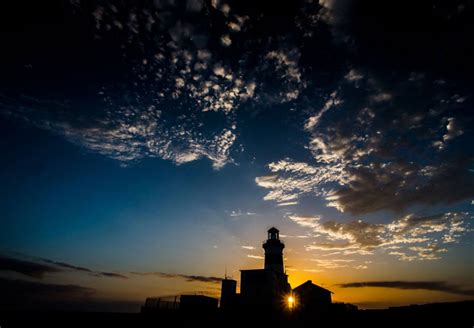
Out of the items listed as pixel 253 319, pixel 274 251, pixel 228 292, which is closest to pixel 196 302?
pixel 228 292

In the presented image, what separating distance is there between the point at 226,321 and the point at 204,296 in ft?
38.2

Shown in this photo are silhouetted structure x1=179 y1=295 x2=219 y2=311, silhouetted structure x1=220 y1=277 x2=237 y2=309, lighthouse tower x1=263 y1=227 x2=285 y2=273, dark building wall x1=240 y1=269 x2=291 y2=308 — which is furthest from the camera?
lighthouse tower x1=263 y1=227 x2=285 y2=273

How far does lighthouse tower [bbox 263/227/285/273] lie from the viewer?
4675 cm

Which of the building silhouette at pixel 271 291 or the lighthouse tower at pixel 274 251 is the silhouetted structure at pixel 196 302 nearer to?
the building silhouette at pixel 271 291

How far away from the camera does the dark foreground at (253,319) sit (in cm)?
1922

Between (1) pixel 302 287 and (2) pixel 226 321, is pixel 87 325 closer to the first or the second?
(2) pixel 226 321

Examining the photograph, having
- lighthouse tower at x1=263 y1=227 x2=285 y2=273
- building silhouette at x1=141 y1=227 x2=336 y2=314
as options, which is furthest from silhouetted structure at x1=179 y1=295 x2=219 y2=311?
lighthouse tower at x1=263 y1=227 x2=285 y2=273

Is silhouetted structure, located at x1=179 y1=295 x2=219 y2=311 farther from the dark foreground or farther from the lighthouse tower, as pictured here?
the lighthouse tower

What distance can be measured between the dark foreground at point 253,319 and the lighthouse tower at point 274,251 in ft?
34.1

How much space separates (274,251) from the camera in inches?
1900

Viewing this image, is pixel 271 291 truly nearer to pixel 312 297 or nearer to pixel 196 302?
pixel 312 297

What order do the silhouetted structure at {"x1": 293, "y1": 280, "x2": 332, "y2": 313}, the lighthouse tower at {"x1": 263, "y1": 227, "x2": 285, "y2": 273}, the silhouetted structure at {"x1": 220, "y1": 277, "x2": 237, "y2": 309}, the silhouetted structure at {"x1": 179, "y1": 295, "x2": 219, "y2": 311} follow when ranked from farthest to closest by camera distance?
the lighthouse tower at {"x1": 263, "y1": 227, "x2": 285, "y2": 273} → the silhouetted structure at {"x1": 220, "y1": 277, "x2": 237, "y2": 309} → the silhouetted structure at {"x1": 293, "y1": 280, "x2": 332, "y2": 313} → the silhouetted structure at {"x1": 179, "y1": 295, "x2": 219, "y2": 311}

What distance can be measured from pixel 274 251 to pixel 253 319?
53.9 ft

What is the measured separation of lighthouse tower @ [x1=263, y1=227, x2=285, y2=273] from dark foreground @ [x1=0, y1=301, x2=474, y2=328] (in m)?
10.4
